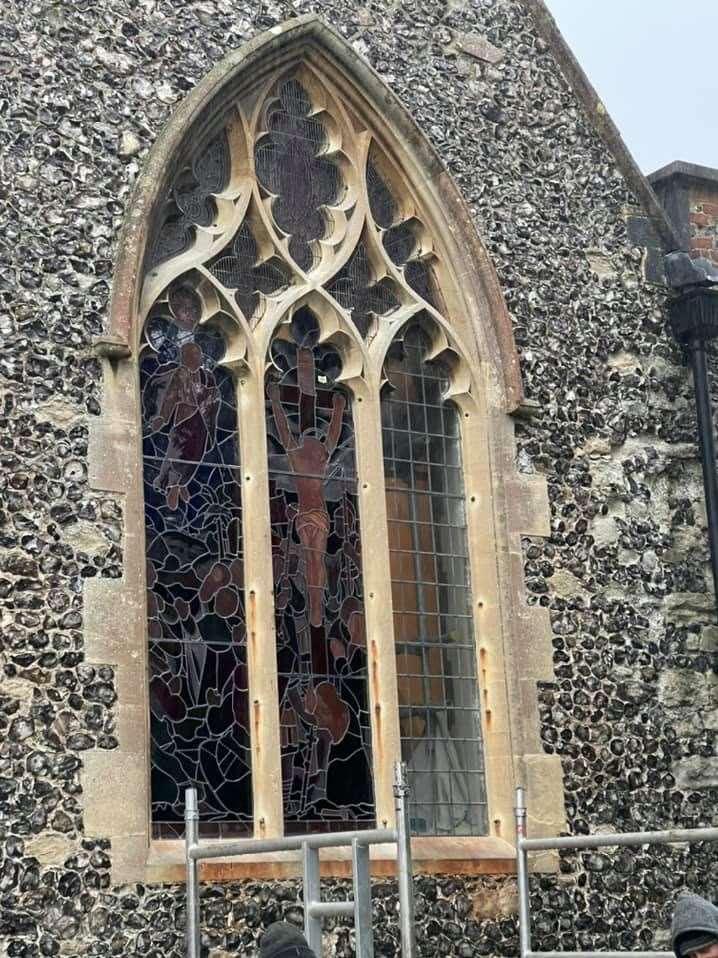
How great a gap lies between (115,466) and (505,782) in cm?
281

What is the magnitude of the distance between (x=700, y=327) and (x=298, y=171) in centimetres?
275

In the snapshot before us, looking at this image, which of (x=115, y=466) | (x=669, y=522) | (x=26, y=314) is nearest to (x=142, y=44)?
(x=26, y=314)

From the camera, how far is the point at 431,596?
10359 mm

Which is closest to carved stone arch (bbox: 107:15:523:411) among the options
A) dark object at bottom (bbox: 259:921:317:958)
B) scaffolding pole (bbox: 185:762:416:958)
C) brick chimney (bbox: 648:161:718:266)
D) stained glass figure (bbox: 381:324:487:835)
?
stained glass figure (bbox: 381:324:487:835)

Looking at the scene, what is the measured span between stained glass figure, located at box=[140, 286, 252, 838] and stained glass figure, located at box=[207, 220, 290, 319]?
0.78ft

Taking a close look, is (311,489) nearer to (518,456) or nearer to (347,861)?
(518,456)

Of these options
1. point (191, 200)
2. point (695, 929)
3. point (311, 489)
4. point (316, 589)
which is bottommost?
point (695, 929)

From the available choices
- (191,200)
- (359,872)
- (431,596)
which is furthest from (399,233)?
(359,872)

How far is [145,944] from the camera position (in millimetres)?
8672

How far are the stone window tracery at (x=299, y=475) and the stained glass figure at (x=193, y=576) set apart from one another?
0.03 ft

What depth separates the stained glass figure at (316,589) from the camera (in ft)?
31.6

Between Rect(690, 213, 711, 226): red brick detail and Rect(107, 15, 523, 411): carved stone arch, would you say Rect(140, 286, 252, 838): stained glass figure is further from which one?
Rect(690, 213, 711, 226): red brick detail

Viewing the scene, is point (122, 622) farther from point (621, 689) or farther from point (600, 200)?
point (600, 200)

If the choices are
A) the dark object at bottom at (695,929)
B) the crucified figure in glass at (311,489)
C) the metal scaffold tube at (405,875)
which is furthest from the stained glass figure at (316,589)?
the dark object at bottom at (695,929)
